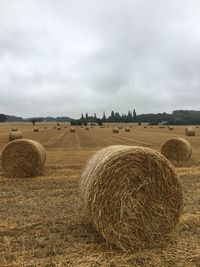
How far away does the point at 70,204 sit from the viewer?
10.6 m

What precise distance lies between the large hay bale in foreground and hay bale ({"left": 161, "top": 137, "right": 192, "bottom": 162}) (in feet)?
44.4

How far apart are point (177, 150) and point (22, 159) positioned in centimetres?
865

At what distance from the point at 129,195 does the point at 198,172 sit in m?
9.51

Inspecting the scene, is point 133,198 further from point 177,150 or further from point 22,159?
point 177,150

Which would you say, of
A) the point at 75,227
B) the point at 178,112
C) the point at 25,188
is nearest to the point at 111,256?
the point at 75,227

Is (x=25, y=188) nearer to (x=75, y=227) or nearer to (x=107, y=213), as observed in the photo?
(x=75, y=227)

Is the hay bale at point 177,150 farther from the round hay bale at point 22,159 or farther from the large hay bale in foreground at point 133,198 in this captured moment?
the large hay bale in foreground at point 133,198

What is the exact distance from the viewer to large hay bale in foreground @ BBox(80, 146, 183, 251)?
7.37 meters

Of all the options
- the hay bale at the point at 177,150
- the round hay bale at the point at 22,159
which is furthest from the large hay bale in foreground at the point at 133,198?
the hay bale at the point at 177,150

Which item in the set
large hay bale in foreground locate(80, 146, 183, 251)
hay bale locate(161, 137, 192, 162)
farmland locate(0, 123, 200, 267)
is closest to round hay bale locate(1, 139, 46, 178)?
farmland locate(0, 123, 200, 267)

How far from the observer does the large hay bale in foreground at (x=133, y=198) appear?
737cm

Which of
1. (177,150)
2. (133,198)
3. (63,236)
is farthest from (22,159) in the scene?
(133,198)

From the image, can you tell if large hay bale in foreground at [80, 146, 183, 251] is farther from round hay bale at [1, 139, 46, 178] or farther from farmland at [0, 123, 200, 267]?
round hay bale at [1, 139, 46, 178]

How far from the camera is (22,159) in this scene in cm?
1597
